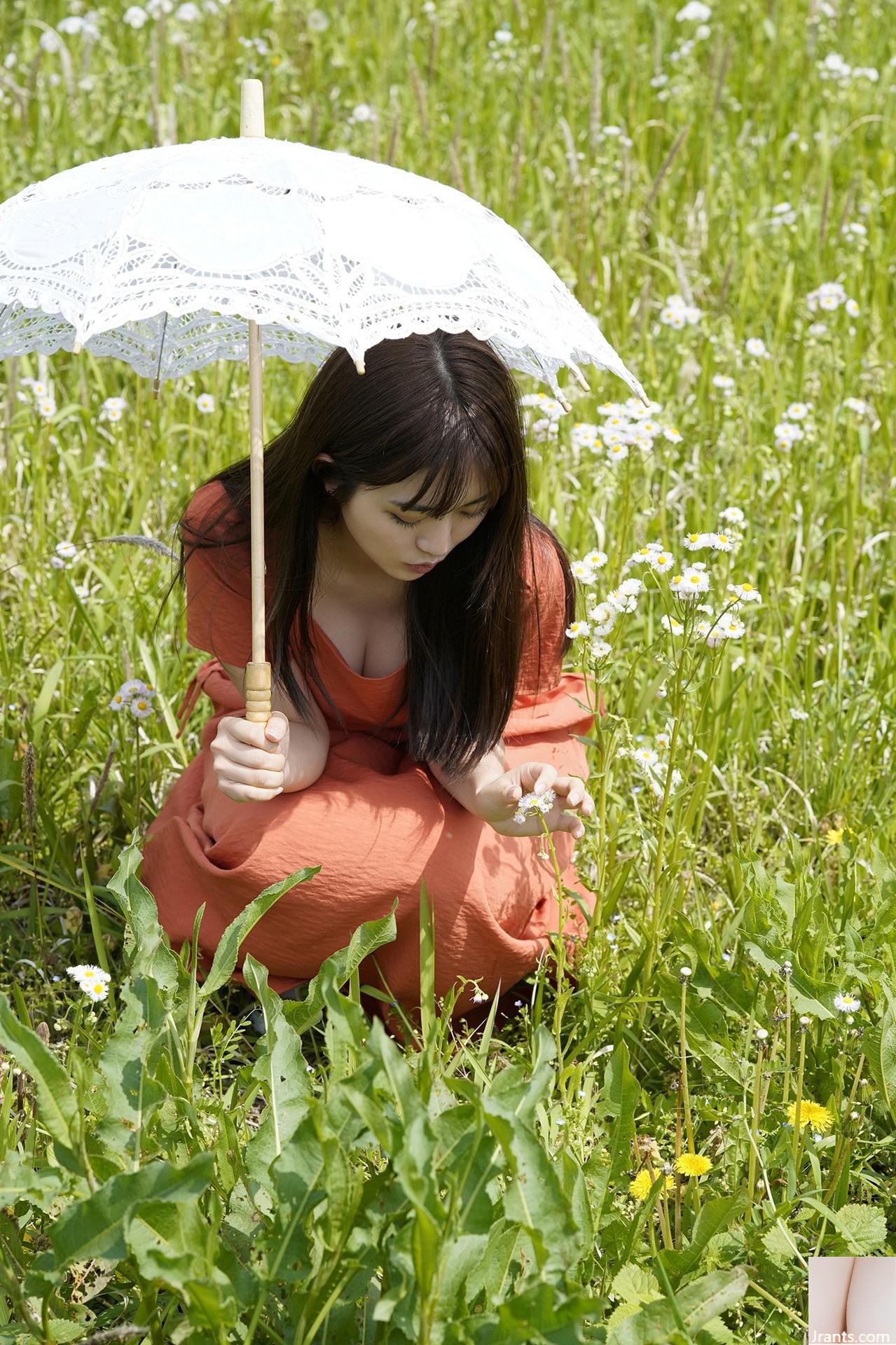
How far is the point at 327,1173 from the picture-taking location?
120cm

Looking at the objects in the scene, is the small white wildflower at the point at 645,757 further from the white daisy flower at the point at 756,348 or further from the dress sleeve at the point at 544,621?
the white daisy flower at the point at 756,348

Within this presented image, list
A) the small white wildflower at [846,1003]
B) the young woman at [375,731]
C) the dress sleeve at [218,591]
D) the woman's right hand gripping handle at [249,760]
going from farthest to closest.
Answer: the dress sleeve at [218,591] → the young woman at [375,731] → the woman's right hand gripping handle at [249,760] → the small white wildflower at [846,1003]

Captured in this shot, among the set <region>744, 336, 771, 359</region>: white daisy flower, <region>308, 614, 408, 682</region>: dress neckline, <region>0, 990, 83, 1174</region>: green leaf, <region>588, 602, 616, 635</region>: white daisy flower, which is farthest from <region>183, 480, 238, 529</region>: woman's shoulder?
<region>744, 336, 771, 359</region>: white daisy flower

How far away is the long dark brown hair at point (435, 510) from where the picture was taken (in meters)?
1.60

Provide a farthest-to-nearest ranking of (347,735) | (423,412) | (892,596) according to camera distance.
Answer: (892,596) < (347,735) < (423,412)

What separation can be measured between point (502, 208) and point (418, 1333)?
3.04 metres

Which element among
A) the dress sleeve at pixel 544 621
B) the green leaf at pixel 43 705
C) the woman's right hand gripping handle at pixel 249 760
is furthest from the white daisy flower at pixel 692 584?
the green leaf at pixel 43 705

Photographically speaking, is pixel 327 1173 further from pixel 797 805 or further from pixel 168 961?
pixel 797 805

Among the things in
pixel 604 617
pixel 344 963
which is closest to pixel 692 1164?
pixel 344 963

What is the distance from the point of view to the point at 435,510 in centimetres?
162

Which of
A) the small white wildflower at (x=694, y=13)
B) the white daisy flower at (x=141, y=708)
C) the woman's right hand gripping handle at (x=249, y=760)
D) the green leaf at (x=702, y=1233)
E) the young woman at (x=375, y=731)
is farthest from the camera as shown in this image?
the small white wildflower at (x=694, y=13)

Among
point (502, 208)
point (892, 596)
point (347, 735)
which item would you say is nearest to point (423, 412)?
point (347, 735)

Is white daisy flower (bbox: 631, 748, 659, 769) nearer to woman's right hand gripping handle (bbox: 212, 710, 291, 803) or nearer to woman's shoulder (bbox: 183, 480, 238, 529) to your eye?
woman's right hand gripping handle (bbox: 212, 710, 291, 803)

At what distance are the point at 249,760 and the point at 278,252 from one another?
59cm
